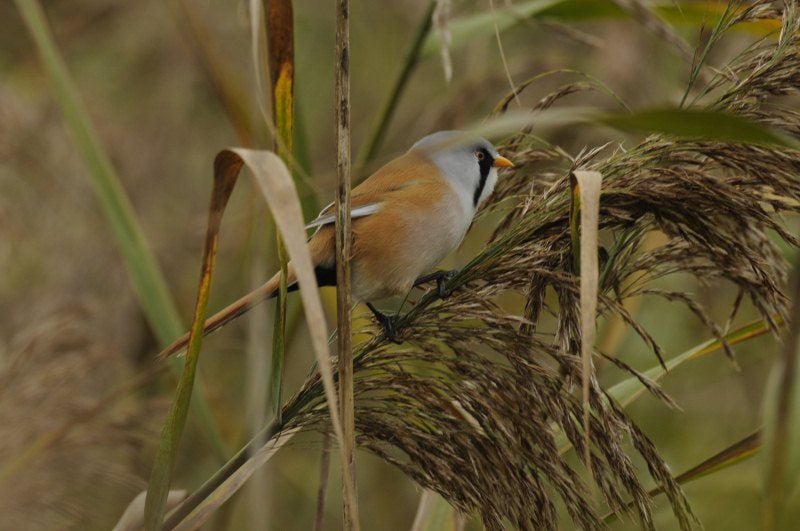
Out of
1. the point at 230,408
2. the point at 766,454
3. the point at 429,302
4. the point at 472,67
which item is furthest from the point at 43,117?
the point at 766,454

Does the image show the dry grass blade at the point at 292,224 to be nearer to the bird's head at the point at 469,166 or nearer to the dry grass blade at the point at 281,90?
the dry grass blade at the point at 281,90

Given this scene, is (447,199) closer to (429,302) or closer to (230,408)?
(429,302)

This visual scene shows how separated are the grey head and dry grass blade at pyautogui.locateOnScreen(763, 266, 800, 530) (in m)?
1.30

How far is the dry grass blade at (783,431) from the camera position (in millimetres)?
956

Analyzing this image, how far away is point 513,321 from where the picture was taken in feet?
5.06

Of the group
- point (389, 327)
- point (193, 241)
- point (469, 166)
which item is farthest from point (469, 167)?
point (193, 241)

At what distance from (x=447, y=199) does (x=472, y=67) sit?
1238mm

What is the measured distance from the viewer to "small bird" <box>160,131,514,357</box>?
2164 millimetres

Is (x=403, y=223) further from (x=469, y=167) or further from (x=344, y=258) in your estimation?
(x=344, y=258)

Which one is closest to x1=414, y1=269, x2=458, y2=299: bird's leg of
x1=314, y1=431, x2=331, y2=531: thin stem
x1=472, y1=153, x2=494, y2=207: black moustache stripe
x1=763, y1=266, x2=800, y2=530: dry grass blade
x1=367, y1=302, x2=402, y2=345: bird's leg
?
x1=367, y1=302, x2=402, y2=345: bird's leg

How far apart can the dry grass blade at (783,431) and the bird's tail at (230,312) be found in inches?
31.5

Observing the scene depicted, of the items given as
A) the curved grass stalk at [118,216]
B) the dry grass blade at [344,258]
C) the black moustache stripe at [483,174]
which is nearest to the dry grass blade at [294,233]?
the dry grass blade at [344,258]

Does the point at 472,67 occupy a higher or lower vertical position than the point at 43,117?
lower

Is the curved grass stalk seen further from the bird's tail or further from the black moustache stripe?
the black moustache stripe
